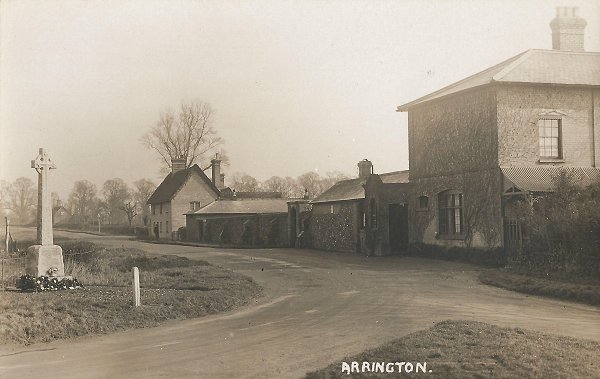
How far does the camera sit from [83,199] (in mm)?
112000

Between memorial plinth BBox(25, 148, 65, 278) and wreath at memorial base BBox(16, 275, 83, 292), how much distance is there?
15 centimetres

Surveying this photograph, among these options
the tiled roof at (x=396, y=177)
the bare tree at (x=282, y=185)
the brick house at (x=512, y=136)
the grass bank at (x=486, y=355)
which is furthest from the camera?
the bare tree at (x=282, y=185)

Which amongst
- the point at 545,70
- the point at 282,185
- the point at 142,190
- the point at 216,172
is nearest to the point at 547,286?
the point at 545,70

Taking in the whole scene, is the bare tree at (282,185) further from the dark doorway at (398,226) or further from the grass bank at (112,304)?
the grass bank at (112,304)

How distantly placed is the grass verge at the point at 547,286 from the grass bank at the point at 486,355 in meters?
5.30

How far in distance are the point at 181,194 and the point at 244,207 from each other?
33.2 ft

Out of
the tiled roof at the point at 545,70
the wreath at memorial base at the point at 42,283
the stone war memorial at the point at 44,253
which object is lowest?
the wreath at memorial base at the point at 42,283

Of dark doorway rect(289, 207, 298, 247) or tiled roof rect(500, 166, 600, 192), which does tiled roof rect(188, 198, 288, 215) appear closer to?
dark doorway rect(289, 207, 298, 247)

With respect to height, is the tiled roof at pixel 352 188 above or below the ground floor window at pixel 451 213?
above

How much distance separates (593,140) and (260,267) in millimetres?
14577

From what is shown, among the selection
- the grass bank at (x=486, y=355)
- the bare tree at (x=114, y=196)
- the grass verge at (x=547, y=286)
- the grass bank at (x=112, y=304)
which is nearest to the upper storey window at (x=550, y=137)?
the grass verge at (x=547, y=286)

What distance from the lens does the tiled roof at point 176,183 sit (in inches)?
2151

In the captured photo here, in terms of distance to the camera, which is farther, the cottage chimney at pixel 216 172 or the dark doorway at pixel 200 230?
the cottage chimney at pixel 216 172

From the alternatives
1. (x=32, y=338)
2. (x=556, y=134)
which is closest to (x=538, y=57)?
(x=556, y=134)
